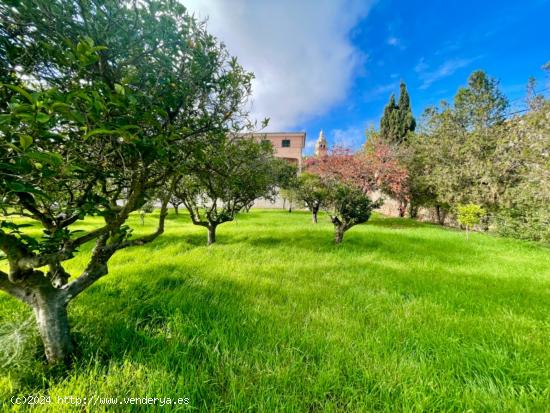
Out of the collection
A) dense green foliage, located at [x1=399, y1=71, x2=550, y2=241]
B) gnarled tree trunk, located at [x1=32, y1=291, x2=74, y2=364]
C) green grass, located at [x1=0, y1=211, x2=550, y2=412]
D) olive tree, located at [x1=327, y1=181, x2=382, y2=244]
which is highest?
dense green foliage, located at [x1=399, y1=71, x2=550, y2=241]

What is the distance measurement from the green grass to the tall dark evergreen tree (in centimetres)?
2145

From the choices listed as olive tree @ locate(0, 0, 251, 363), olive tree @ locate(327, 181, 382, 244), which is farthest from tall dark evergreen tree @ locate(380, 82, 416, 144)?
olive tree @ locate(0, 0, 251, 363)

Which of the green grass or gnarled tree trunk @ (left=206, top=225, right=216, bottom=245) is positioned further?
gnarled tree trunk @ (left=206, top=225, right=216, bottom=245)

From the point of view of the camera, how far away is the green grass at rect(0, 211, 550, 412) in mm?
1606

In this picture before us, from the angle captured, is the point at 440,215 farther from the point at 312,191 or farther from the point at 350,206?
the point at 350,206

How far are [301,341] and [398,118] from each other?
26.5 meters

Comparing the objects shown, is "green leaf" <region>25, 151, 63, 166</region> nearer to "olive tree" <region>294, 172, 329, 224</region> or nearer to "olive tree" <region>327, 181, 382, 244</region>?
"olive tree" <region>327, 181, 382, 244</region>

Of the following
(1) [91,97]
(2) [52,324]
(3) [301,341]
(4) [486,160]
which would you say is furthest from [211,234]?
(4) [486,160]

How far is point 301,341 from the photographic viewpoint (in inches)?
85.5

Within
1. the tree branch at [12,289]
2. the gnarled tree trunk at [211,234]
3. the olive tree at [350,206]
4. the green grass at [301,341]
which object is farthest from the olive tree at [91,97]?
the olive tree at [350,206]

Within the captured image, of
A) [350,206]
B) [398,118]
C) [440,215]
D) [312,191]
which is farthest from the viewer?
[398,118]

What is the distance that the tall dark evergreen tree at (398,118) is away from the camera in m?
22.0

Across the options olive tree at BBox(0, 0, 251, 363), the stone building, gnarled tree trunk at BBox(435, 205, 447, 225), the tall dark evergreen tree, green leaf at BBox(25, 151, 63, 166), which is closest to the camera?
green leaf at BBox(25, 151, 63, 166)

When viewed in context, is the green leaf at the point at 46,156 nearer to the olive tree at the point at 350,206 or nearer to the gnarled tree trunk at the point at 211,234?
the gnarled tree trunk at the point at 211,234
